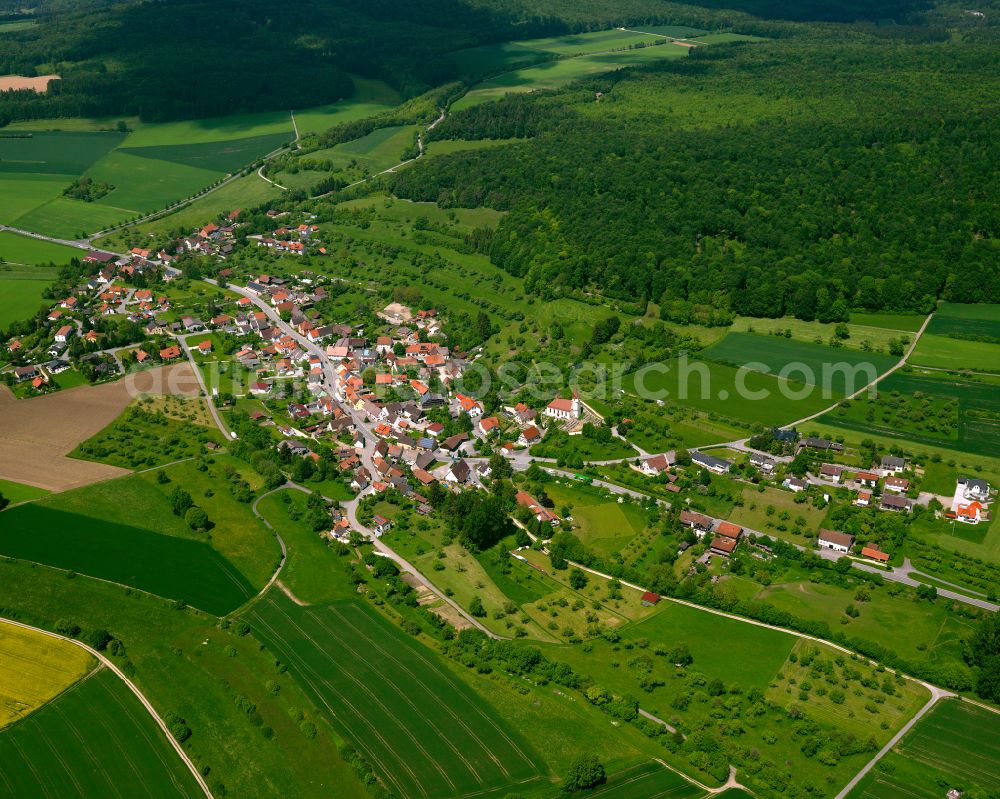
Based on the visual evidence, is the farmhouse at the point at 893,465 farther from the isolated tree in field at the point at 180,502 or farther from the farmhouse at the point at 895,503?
the isolated tree in field at the point at 180,502

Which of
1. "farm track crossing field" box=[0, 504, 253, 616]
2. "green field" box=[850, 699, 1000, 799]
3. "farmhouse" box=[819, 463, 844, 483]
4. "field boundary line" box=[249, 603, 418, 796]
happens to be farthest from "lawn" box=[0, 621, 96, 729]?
"farmhouse" box=[819, 463, 844, 483]

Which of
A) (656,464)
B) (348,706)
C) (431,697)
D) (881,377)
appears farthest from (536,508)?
(881,377)

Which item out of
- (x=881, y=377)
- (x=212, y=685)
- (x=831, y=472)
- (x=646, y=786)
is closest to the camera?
(x=646, y=786)

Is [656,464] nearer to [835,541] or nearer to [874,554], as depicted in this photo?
[835,541]

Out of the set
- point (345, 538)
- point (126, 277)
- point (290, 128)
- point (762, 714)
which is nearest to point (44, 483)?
point (345, 538)

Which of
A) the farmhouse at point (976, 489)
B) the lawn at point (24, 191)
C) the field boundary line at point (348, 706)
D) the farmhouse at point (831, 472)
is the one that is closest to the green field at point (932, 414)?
the farmhouse at point (976, 489)

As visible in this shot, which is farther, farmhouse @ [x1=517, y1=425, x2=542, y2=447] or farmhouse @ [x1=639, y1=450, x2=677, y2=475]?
farmhouse @ [x1=517, y1=425, x2=542, y2=447]

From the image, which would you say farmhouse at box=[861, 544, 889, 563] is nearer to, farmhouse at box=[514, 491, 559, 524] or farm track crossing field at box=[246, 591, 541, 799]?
farmhouse at box=[514, 491, 559, 524]
